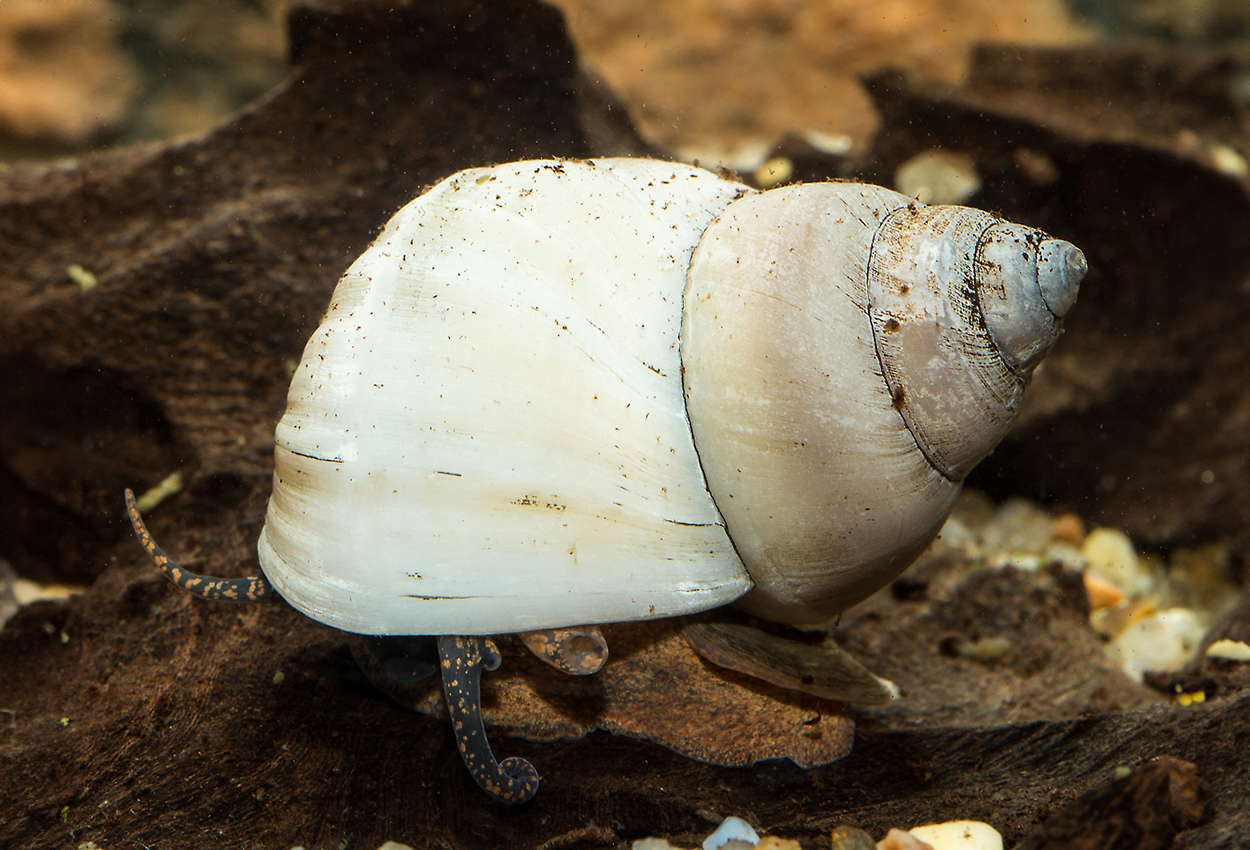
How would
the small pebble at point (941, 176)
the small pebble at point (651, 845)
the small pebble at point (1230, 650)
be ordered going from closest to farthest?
1. the small pebble at point (651, 845)
2. the small pebble at point (1230, 650)
3. the small pebble at point (941, 176)

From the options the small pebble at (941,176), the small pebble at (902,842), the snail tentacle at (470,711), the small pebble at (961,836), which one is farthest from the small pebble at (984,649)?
the snail tentacle at (470,711)

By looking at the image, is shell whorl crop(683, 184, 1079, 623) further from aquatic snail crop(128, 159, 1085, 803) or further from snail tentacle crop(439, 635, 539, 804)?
snail tentacle crop(439, 635, 539, 804)

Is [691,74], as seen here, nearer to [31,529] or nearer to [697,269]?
[697,269]

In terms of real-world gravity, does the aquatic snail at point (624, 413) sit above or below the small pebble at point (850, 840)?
above

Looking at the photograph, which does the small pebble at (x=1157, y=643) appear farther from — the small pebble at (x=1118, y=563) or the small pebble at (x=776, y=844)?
the small pebble at (x=776, y=844)

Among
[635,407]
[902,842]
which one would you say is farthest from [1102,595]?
[635,407]

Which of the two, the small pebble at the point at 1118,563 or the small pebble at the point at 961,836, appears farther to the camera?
the small pebble at the point at 1118,563

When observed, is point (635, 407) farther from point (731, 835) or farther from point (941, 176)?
point (941, 176)

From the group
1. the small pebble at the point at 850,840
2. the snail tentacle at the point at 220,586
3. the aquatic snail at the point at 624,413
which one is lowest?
the snail tentacle at the point at 220,586

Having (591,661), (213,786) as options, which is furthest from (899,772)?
(213,786)
